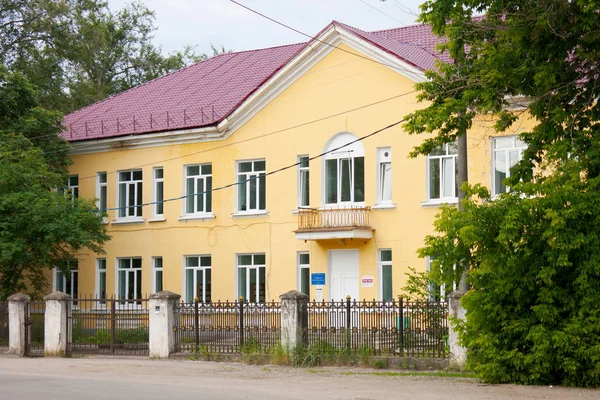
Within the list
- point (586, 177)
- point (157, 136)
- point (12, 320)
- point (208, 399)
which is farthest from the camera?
point (157, 136)

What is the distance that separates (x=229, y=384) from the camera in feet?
58.4

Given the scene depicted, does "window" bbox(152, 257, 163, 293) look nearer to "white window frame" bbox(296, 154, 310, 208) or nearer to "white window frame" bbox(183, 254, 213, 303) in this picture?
"white window frame" bbox(183, 254, 213, 303)

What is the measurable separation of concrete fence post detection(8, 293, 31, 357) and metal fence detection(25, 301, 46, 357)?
4.2 inches

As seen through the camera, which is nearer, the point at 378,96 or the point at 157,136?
the point at 378,96

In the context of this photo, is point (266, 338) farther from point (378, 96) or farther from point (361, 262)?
point (378, 96)

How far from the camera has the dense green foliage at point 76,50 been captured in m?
43.8

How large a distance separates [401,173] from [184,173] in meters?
8.43

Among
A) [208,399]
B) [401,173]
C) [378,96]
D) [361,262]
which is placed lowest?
[208,399]

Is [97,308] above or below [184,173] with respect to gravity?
below

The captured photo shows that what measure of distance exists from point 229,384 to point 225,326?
21.1 feet

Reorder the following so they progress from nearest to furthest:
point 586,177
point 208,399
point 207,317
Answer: point 208,399 < point 586,177 < point 207,317

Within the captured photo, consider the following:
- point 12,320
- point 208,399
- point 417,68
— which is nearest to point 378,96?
point 417,68

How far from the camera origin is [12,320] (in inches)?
1053

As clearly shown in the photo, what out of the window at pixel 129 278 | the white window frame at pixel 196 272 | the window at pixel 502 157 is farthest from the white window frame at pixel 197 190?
the window at pixel 502 157
